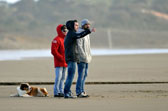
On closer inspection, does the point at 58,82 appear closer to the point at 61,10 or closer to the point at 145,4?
the point at 61,10

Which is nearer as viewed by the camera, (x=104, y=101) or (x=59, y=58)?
(x=104, y=101)

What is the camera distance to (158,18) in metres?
120

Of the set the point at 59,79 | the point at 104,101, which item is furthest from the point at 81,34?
the point at 104,101

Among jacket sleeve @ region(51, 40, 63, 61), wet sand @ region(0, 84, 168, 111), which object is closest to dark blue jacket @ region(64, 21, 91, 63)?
jacket sleeve @ region(51, 40, 63, 61)

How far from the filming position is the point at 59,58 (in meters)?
13.0

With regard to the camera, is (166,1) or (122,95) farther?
(166,1)

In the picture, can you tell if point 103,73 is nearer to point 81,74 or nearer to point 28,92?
point 81,74

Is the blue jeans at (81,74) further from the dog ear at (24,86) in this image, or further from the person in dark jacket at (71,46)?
the dog ear at (24,86)

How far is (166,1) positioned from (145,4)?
17.8ft

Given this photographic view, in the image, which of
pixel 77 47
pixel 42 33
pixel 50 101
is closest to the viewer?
pixel 50 101

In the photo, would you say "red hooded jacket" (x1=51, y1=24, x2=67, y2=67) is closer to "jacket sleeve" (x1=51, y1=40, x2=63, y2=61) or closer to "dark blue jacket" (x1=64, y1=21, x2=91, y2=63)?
"jacket sleeve" (x1=51, y1=40, x2=63, y2=61)

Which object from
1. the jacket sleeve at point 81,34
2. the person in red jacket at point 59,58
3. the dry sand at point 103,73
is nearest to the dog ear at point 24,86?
the person in red jacket at point 59,58

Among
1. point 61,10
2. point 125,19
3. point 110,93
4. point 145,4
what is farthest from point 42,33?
point 110,93

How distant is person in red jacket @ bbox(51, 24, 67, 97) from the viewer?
13.0 metres
